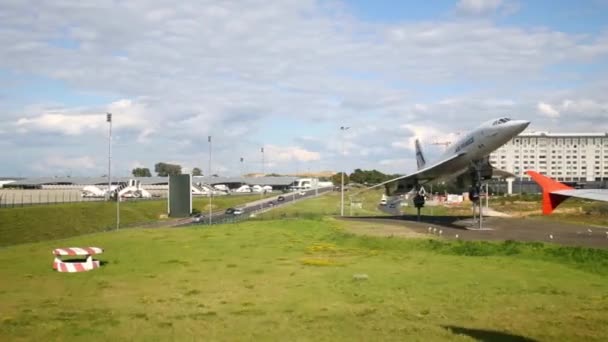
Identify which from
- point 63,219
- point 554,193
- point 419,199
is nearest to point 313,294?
point 554,193

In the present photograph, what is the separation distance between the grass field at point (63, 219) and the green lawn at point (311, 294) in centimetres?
3017

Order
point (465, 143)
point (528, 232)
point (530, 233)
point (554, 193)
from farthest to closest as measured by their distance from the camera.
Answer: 1. point (465, 143)
2. point (528, 232)
3. point (530, 233)
4. point (554, 193)

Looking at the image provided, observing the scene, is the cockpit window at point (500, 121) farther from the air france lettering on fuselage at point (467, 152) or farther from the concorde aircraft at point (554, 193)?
the concorde aircraft at point (554, 193)

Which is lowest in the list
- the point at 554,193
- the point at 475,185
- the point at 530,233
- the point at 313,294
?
the point at 313,294

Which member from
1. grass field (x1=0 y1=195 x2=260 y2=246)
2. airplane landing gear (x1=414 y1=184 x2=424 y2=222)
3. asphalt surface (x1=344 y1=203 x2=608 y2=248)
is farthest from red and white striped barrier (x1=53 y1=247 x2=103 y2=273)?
airplane landing gear (x1=414 y1=184 x2=424 y2=222)

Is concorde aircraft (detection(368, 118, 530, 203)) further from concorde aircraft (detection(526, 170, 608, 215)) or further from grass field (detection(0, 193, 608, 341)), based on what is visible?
concorde aircraft (detection(526, 170, 608, 215))

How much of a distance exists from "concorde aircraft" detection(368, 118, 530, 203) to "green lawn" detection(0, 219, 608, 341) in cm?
1990

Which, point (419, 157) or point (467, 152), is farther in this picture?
point (419, 157)

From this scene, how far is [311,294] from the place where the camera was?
65.4ft

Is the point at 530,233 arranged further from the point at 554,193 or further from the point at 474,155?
the point at 554,193

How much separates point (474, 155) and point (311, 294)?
4053cm

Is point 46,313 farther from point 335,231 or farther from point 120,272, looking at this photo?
point 335,231

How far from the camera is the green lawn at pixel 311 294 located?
47.5 feet

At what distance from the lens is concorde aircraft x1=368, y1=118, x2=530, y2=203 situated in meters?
51.9
